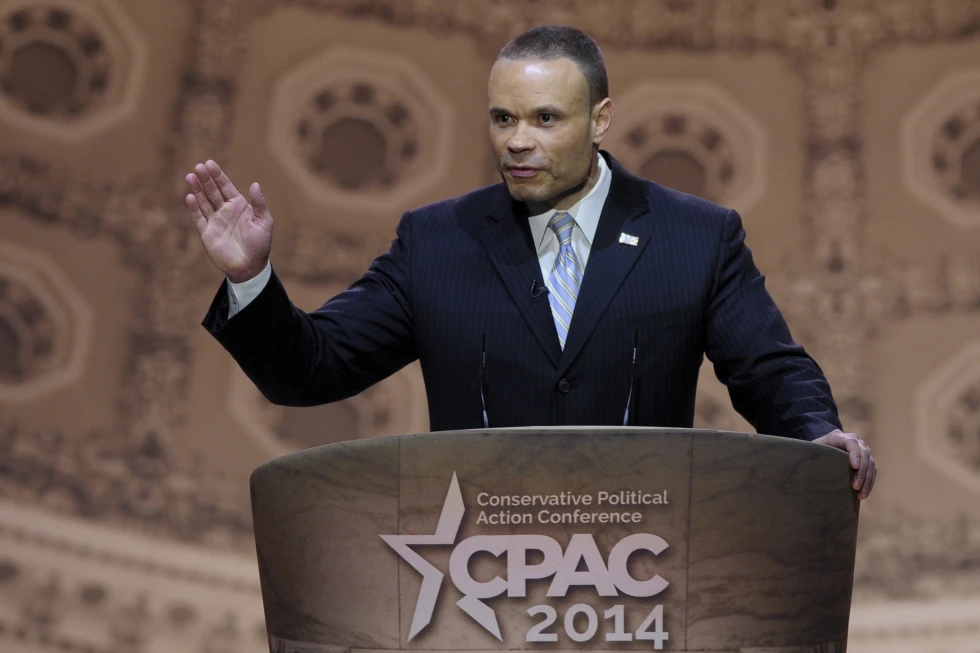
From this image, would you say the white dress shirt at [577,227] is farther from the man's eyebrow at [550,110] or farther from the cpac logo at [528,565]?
the cpac logo at [528,565]

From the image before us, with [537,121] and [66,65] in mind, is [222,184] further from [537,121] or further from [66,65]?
[66,65]

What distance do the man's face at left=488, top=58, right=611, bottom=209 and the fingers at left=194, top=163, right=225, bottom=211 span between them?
42 cm

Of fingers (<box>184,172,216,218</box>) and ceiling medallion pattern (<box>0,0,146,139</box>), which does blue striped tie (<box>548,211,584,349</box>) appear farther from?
ceiling medallion pattern (<box>0,0,146,139</box>)

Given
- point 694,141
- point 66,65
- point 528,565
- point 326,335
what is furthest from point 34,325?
point 528,565

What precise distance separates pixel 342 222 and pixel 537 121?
246 centimetres

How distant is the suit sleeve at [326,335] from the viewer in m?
1.98

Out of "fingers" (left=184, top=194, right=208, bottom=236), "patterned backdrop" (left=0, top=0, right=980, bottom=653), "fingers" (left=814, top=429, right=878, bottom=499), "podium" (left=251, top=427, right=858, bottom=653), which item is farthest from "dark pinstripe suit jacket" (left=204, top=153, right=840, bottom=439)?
"patterned backdrop" (left=0, top=0, right=980, bottom=653)

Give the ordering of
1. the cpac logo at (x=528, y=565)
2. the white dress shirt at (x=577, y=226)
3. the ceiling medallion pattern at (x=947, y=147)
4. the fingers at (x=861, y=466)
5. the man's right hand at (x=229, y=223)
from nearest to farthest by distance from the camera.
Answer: the cpac logo at (x=528, y=565) < the fingers at (x=861, y=466) < the man's right hand at (x=229, y=223) < the white dress shirt at (x=577, y=226) < the ceiling medallion pattern at (x=947, y=147)

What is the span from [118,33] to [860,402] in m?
2.72

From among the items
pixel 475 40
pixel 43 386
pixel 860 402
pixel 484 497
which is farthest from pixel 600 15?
pixel 484 497

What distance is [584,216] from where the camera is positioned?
223 centimetres

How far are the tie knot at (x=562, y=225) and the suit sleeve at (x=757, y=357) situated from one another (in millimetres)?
245

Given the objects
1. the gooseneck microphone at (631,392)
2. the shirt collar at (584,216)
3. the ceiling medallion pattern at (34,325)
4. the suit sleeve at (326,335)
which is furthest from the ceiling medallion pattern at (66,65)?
the gooseneck microphone at (631,392)

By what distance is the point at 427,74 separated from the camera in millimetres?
4578
